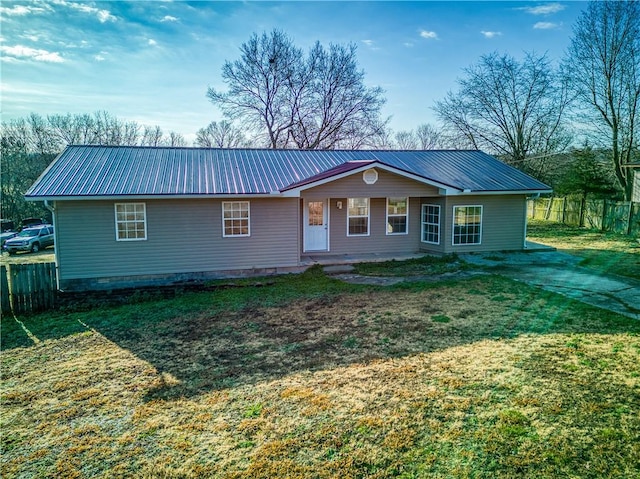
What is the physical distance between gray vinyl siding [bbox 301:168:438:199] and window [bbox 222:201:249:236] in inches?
76.0

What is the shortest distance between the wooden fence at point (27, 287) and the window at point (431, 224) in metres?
11.6

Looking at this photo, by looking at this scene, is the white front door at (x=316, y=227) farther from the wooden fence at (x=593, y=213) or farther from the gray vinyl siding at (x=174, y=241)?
the wooden fence at (x=593, y=213)

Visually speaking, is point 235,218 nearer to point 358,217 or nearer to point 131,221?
point 131,221

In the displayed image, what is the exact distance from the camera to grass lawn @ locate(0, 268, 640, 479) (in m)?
3.82

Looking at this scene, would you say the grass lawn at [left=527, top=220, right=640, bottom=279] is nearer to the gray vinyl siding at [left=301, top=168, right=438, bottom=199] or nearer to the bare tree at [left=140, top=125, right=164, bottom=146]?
the gray vinyl siding at [left=301, top=168, right=438, bottom=199]

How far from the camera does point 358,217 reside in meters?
14.4

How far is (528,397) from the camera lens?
4.82m

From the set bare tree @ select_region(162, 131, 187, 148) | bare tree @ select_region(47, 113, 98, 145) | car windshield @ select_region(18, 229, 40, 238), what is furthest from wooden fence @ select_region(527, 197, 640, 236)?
bare tree @ select_region(47, 113, 98, 145)

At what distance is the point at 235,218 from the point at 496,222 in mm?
9430

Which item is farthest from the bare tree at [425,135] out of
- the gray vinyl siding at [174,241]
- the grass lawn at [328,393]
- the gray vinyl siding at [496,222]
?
the grass lawn at [328,393]

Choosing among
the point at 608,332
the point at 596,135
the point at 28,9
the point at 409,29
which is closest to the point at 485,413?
the point at 608,332

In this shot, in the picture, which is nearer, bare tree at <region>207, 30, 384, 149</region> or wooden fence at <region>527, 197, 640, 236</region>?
wooden fence at <region>527, 197, 640, 236</region>

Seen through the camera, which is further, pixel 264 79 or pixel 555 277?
pixel 264 79

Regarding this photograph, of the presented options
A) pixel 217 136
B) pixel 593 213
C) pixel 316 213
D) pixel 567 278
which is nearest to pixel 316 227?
pixel 316 213
